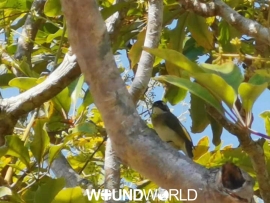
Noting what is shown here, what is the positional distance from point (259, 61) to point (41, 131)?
0.43 m

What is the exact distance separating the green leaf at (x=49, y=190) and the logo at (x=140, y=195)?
0.05 metres

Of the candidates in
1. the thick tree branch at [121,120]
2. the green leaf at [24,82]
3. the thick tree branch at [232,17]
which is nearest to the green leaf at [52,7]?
the green leaf at [24,82]

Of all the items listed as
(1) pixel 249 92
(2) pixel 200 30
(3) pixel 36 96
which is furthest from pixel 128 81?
(1) pixel 249 92

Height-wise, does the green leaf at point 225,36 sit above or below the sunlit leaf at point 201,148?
above

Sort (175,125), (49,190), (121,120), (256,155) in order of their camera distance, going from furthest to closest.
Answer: (175,125)
(49,190)
(256,155)
(121,120)

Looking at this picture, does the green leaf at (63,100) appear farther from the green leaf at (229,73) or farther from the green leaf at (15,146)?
the green leaf at (229,73)

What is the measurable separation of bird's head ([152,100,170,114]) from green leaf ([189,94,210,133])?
9cm

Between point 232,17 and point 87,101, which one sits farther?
point 87,101

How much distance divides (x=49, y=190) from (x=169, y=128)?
65cm

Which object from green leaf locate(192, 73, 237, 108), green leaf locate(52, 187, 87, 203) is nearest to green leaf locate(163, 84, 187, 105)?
green leaf locate(52, 187, 87, 203)

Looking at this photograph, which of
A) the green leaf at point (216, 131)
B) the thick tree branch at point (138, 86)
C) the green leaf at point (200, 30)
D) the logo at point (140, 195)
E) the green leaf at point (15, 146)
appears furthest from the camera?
the green leaf at point (216, 131)

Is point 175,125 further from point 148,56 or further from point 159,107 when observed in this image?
point 148,56

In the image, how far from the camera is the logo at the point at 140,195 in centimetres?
61

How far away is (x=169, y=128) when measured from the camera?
1559 mm
